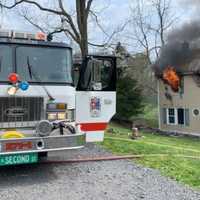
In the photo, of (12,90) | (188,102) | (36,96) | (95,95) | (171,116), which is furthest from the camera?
(171,116)

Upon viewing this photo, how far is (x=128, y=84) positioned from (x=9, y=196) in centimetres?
2484

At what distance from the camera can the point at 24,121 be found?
22.9ft

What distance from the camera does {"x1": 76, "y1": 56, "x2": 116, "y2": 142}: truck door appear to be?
789 cm

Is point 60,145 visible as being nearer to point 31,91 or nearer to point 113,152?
point 31,91

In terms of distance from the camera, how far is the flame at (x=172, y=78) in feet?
101

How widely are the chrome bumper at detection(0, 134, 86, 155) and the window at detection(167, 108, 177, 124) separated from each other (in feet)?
82.0

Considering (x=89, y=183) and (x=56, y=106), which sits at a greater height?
(x=56, y=106)

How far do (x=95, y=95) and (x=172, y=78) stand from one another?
75.7 ft

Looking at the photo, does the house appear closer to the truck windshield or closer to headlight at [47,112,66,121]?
the truck windshield

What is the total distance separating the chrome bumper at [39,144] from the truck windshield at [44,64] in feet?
3.50

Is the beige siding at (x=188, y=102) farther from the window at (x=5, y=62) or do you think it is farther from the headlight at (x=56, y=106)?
the window at (x=5, y=62)

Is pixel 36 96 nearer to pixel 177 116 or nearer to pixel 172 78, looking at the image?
pixel 172 78

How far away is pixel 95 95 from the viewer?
8391mm

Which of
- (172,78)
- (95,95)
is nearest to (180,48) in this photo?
(172,78)
